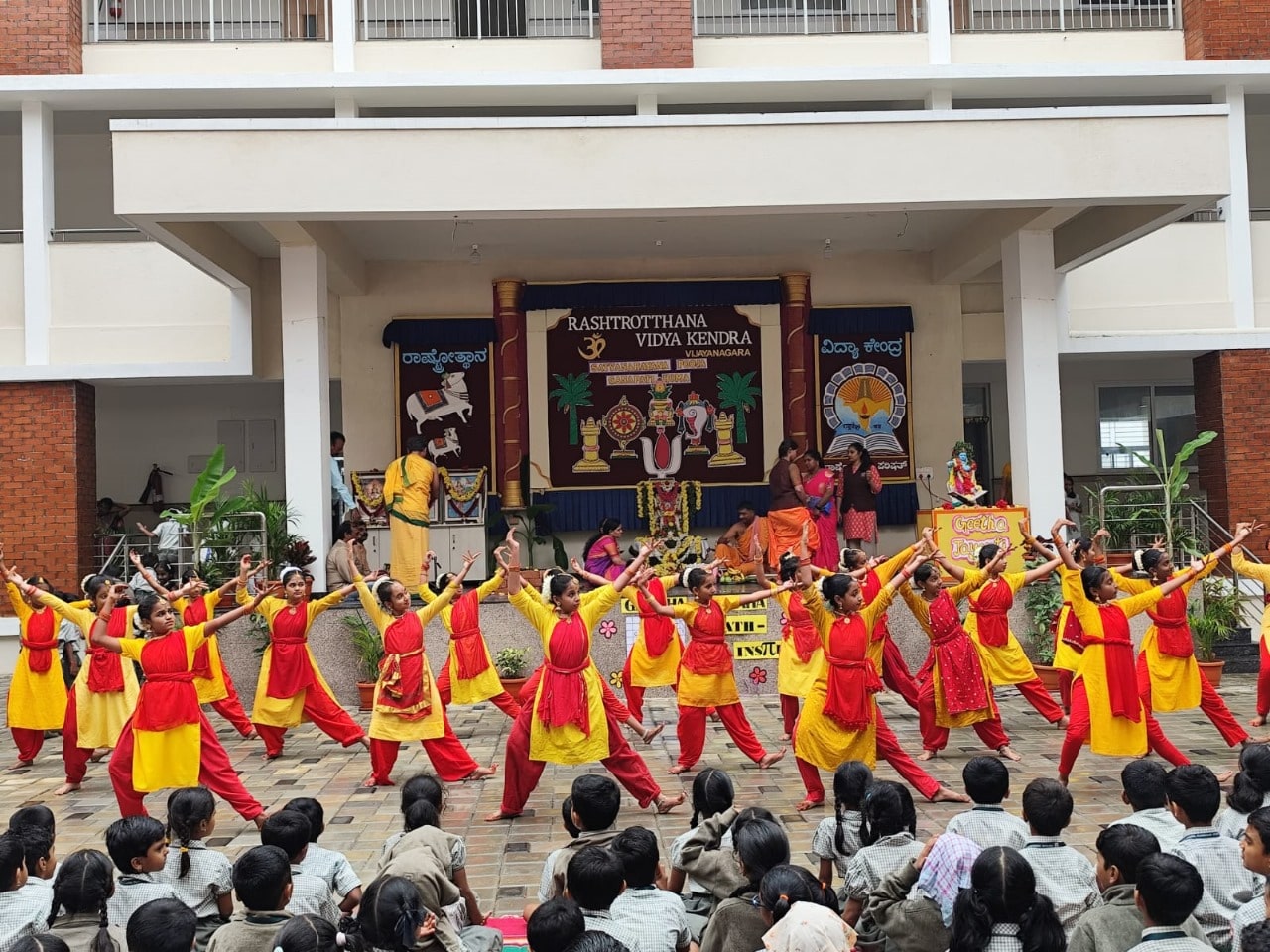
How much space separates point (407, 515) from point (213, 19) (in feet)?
21.6

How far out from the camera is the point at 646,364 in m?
14.9

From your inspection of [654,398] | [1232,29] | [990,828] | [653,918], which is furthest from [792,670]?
[1232,29]

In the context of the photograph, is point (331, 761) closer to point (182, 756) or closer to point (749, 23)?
point (182, 756)

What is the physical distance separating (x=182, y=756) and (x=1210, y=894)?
5.12m

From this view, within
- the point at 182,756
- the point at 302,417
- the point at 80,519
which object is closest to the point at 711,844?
the point at 182,756

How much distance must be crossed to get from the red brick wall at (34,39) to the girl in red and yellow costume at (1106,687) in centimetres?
1182

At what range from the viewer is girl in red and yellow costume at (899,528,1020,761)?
25.8 ft

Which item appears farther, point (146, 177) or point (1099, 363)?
point (1099, 363)

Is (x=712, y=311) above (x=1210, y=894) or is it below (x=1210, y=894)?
above

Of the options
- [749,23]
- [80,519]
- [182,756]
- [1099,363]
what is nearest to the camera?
[182,756]

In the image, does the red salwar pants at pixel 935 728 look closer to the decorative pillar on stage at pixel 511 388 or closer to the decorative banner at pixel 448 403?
the decorative pillar on stage at pixel 511 388

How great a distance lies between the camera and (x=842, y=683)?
662 centimetres

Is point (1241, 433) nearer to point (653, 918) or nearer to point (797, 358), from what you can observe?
point (797, 358)

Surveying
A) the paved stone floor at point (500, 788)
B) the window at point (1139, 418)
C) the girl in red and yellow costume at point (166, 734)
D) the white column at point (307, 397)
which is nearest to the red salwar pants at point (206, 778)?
the girl in red and yellow costume at point (166, 734)
